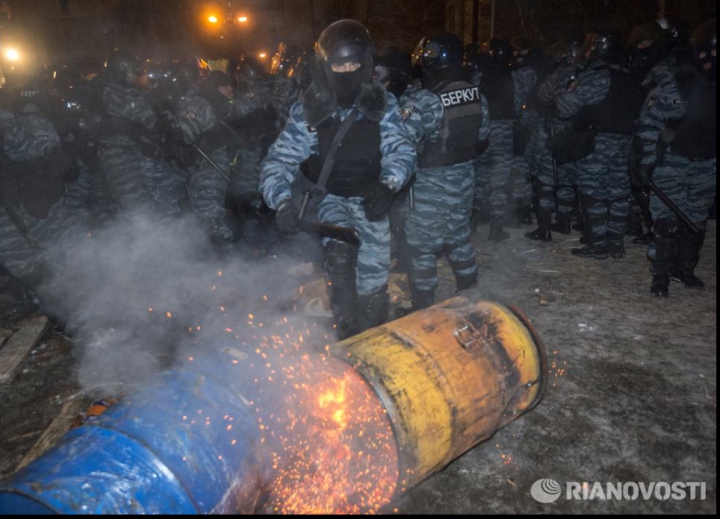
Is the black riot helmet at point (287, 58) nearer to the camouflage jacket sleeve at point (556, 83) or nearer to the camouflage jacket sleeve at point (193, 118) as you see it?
the camouflage jacket sleeve at point (193, 118)

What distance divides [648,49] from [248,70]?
626 centimetres

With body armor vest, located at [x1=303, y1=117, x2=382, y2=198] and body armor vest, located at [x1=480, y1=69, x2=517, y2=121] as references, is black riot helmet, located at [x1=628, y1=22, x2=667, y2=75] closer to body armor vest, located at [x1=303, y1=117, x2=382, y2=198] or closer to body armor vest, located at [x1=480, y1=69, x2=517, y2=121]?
body armor vest, located at [x1=480, y1=69, x2=517, y2=121]

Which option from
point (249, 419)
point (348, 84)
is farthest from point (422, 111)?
point (249, 419)

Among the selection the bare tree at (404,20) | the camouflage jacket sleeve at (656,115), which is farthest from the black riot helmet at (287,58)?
the bare tree at (404,20)

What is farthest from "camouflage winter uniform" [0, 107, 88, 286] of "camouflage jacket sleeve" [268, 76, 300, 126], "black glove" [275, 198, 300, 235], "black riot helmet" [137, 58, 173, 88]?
"camouflage jacket sleeve" [268, 76, 300, 126]

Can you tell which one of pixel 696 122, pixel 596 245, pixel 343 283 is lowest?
pixel 596 245

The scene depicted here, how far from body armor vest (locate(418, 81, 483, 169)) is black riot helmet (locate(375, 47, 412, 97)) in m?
1.48

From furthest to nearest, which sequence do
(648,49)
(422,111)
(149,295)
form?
(648,49) < (149,295) < (422,111)

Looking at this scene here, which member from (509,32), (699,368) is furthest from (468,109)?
(509,32)

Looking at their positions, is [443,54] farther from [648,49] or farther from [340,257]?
[648,49]

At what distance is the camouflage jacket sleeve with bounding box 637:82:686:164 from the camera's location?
412cm

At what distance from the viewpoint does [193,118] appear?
575 centimetres

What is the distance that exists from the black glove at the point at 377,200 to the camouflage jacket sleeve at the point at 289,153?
2.23ft

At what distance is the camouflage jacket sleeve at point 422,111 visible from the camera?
3838 mm
